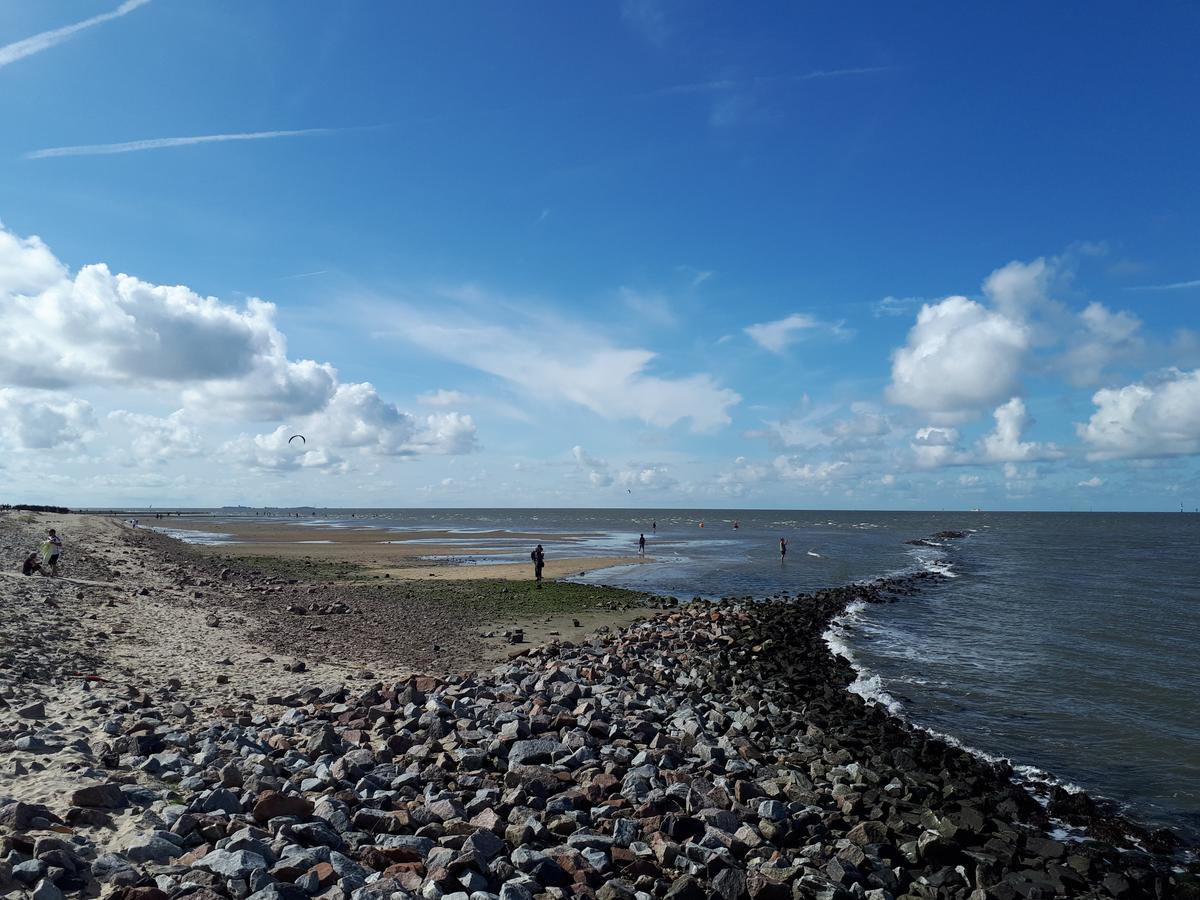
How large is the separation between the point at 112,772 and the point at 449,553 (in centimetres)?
4767

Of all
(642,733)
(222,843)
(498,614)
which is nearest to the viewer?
(222,843)

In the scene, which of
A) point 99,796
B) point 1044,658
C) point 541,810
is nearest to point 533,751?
point 541,810

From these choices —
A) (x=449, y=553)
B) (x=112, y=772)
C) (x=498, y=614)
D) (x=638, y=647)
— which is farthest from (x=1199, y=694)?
(x=449, y=553)

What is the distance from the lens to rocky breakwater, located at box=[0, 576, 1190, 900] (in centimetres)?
690

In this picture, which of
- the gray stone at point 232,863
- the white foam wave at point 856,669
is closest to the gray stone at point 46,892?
the gray stone at point 232,863

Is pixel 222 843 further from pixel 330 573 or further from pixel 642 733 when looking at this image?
pixel 330 573

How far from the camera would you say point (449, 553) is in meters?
55.9

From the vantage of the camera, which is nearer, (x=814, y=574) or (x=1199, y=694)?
(x=1199, y=694)

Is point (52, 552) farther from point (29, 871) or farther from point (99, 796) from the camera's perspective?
point (29, 871)

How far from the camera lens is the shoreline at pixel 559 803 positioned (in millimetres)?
A: 7129

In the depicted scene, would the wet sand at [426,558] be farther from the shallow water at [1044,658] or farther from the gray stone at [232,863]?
the gray stone at [232,863]

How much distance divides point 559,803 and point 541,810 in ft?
0.80

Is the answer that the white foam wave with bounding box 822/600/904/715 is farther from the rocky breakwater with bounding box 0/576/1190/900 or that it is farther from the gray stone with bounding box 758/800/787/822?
the gray stone with bounding box 758/800/787/822

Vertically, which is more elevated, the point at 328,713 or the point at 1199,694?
the point at 328,713
